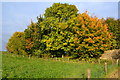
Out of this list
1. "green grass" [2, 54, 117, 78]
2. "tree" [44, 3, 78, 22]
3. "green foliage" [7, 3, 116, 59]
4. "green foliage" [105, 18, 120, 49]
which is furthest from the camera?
"green foliage" [105, 18, 120, 49]

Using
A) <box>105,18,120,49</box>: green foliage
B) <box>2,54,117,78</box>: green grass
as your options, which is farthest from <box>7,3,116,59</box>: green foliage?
<box>2,54,117,78</box>: green grass

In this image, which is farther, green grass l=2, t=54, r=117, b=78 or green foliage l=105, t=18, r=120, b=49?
green foliage l=105, t=18, r=120, b=49

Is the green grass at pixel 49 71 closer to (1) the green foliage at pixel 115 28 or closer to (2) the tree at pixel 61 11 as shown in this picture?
(2) the tree at pixel 61 11

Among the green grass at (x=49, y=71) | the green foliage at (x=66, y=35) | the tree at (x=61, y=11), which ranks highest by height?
the tree at (x=61, y=11)

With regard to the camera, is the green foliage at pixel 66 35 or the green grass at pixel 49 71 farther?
the green foliage at pixel 66 35

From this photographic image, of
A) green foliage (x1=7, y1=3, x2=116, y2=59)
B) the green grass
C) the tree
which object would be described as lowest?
the green grass

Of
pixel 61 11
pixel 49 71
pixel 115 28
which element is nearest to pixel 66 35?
pixel 61 11

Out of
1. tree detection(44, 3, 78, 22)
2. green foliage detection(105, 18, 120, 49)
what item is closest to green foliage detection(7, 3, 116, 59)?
tree detection(44, 3, 78, 22)

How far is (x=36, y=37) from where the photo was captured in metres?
51.2

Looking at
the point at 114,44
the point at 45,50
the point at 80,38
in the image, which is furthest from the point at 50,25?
the point at 114,44

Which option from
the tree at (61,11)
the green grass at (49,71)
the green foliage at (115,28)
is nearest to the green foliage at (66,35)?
the tree at (61,11)

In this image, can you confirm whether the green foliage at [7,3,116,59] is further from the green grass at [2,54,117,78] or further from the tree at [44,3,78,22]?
the green grass at [2,54,117,78]

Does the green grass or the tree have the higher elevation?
the tree

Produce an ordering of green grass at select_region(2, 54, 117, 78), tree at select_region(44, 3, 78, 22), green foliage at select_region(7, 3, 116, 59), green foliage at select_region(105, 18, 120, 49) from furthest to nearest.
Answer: green foliage at select_region(105, 18, 120, 49) → tree at select_region(44, 3, 78, 22) → green foliage at select_region(7, 3, 116, 59) → green grass at select_region(2, 54, 117, 78)
